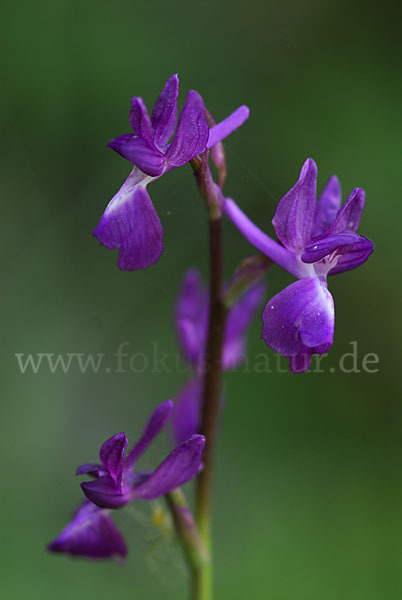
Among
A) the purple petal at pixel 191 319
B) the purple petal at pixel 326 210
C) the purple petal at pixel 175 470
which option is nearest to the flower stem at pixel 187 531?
the purple petal at pixel 175 470

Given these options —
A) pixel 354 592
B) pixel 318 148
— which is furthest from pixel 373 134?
pixel 354 592

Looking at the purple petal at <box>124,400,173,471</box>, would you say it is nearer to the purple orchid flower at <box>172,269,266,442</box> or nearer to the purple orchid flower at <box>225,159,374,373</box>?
the purple orchid flower at <box>225,159,374,373</box>

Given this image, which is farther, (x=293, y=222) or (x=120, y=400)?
(x=120, y=400)

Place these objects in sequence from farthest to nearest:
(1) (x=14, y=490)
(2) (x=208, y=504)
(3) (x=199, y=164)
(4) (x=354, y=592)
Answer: (1) (x=14, y=490) < (4) (x=354, y=592) < (2) (x=208, y=504) < (3) (x=199, y=164)

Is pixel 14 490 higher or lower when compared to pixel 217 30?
lower

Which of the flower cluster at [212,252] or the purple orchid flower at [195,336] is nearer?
the flower cluster at [212,252]

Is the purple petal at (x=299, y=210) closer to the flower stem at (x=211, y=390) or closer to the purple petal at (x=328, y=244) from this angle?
the purple petal at (x=328, y=244)

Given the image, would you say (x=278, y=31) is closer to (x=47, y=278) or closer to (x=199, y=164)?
(x=47, y=278)
